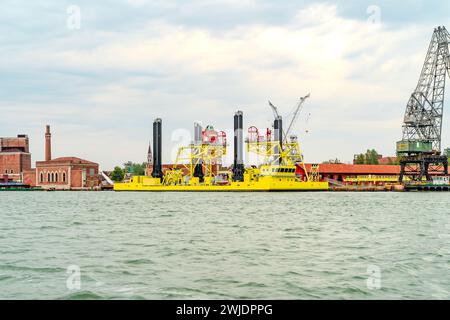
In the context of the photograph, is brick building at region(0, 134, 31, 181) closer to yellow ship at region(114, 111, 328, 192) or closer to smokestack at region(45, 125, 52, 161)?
smokestack at region(45, 125, 52, 161)

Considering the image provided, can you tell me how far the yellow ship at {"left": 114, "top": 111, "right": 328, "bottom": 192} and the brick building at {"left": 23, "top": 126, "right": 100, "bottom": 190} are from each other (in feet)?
71.3

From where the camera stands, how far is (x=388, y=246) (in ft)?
57.3

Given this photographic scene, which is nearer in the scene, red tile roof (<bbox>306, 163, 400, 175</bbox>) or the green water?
the green water

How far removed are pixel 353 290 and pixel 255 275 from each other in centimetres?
242

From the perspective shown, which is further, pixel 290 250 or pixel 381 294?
pixel 290 250

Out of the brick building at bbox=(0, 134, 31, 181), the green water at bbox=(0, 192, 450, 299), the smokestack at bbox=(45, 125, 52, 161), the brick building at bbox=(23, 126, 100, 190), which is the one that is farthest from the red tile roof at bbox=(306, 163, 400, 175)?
the green water at bbox=(0, 192, 450, 299)

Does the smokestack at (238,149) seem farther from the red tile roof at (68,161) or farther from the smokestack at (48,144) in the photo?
the smokestack at (48,144)

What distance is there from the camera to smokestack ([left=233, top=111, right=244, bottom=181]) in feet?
308

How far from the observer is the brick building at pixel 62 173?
5079 inches

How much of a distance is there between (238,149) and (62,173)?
5573cm

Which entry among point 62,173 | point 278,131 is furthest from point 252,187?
point 62,173

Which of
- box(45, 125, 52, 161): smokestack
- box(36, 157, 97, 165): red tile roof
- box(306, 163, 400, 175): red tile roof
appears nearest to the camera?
box(306, 163, 400, 175): red tile roof

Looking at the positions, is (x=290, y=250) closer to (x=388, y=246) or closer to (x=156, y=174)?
(x=388, y=246)
